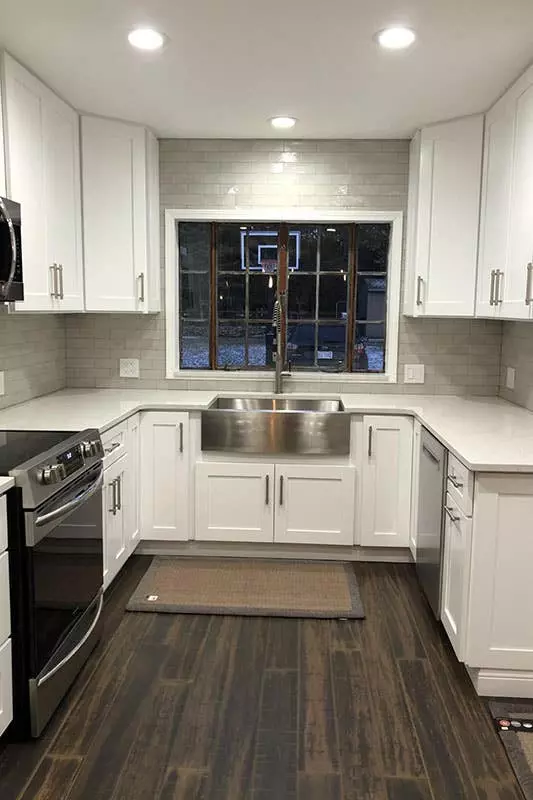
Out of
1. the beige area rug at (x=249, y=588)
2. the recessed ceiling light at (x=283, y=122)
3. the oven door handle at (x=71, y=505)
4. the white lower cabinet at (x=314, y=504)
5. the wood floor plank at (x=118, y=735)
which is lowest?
the wood floor plank at (x=118, y=735)

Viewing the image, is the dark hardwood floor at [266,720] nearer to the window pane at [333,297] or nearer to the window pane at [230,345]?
the window pane at [230,345]

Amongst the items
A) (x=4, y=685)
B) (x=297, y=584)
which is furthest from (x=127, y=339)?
(x=4, y=685)

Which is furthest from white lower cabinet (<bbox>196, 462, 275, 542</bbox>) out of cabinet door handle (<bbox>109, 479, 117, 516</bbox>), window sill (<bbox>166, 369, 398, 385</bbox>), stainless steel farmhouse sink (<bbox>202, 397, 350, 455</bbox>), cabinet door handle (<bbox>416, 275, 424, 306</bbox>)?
cabinet door handle (<bbox>416, 275, 424, 306</bbox>)

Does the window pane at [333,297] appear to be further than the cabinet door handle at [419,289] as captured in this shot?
Yes

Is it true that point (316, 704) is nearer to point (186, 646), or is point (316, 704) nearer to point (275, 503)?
point (186, 646)

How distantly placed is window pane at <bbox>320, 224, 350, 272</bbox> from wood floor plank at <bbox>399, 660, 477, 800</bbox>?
2410mm

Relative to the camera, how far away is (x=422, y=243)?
12.4 ft

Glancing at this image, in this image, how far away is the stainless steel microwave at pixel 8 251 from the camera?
241 centimetres

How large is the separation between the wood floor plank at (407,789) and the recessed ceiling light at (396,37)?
2532 mm

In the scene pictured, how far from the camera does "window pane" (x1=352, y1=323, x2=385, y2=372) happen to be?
427 cm

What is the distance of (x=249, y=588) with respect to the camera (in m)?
3.41

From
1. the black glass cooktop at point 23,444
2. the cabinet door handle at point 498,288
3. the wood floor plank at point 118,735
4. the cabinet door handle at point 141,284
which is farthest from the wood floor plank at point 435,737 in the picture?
the cabinet door handle at point 141,284

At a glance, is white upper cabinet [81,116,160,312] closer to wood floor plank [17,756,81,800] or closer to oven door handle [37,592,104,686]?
oven door handle [37,592,104,686]

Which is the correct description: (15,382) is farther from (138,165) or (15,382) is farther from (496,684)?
(496,684)
